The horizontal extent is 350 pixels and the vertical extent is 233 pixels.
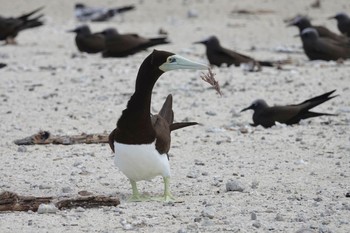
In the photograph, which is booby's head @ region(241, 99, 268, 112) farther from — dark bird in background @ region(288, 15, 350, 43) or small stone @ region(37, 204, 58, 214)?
dark bird in background @ region(288, 15, 350, 43)

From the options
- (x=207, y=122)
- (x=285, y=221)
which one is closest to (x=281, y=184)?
(x=285, y=221)

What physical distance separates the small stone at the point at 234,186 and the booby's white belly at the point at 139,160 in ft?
1.94

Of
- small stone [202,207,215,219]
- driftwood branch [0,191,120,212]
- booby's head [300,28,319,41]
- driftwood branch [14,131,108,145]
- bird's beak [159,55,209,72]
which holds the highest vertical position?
bird's beak [159,55,209,72]

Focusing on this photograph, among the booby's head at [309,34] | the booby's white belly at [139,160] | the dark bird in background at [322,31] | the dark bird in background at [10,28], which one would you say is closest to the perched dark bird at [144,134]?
the booby's white belly at [139,160]

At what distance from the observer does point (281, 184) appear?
7520 mm

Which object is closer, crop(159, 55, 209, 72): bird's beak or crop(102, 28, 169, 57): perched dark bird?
crop(159, 55, 209, 72): bird's beak

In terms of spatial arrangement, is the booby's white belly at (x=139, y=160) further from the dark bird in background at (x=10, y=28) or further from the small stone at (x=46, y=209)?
the dark bird in background at (x=10, y=28)

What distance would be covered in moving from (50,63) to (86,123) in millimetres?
4543

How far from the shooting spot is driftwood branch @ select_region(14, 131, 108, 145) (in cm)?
893

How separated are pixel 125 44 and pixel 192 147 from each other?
→ 21.5 ft

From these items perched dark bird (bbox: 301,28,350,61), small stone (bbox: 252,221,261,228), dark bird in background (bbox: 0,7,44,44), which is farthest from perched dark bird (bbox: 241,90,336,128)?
dark bird in background (bbox: 0,7,44,44)

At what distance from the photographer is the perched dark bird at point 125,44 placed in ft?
50.5

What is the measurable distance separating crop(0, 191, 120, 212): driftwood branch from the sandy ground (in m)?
0.09

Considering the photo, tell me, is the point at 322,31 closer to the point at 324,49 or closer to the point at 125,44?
the point at 324,49
